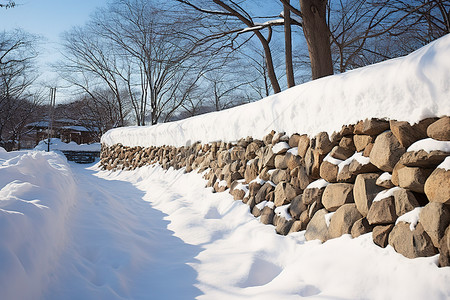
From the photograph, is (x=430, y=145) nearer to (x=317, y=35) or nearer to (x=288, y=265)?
(x=288, y=265)

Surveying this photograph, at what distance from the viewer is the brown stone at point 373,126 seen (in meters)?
2.11

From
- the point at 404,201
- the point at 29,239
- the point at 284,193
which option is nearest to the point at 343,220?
the point at 404,201

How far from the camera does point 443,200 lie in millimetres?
1578

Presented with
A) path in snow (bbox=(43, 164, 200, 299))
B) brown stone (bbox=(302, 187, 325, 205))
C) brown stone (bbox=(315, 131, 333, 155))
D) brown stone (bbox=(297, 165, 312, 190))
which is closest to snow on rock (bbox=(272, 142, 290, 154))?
brown stone (bbox=(297, 165, 312, 190))

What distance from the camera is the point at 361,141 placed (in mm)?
2301

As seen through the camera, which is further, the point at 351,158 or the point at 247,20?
the point at 247,20

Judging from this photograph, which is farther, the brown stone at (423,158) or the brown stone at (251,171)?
the brown stone at (251,171)

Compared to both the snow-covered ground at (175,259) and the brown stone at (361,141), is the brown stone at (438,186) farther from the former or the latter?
the brown stone at (361,141)

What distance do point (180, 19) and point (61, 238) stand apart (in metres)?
6.49

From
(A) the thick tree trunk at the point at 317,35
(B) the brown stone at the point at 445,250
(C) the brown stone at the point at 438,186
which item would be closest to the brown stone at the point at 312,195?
(C) the brown stone at the point at 438,186

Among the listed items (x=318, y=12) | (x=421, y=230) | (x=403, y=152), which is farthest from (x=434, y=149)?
(x=318, y=12)

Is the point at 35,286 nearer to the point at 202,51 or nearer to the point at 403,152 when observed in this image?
the point at 403,152

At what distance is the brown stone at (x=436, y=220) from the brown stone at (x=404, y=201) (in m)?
0.13

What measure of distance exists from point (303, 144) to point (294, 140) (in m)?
0.19
